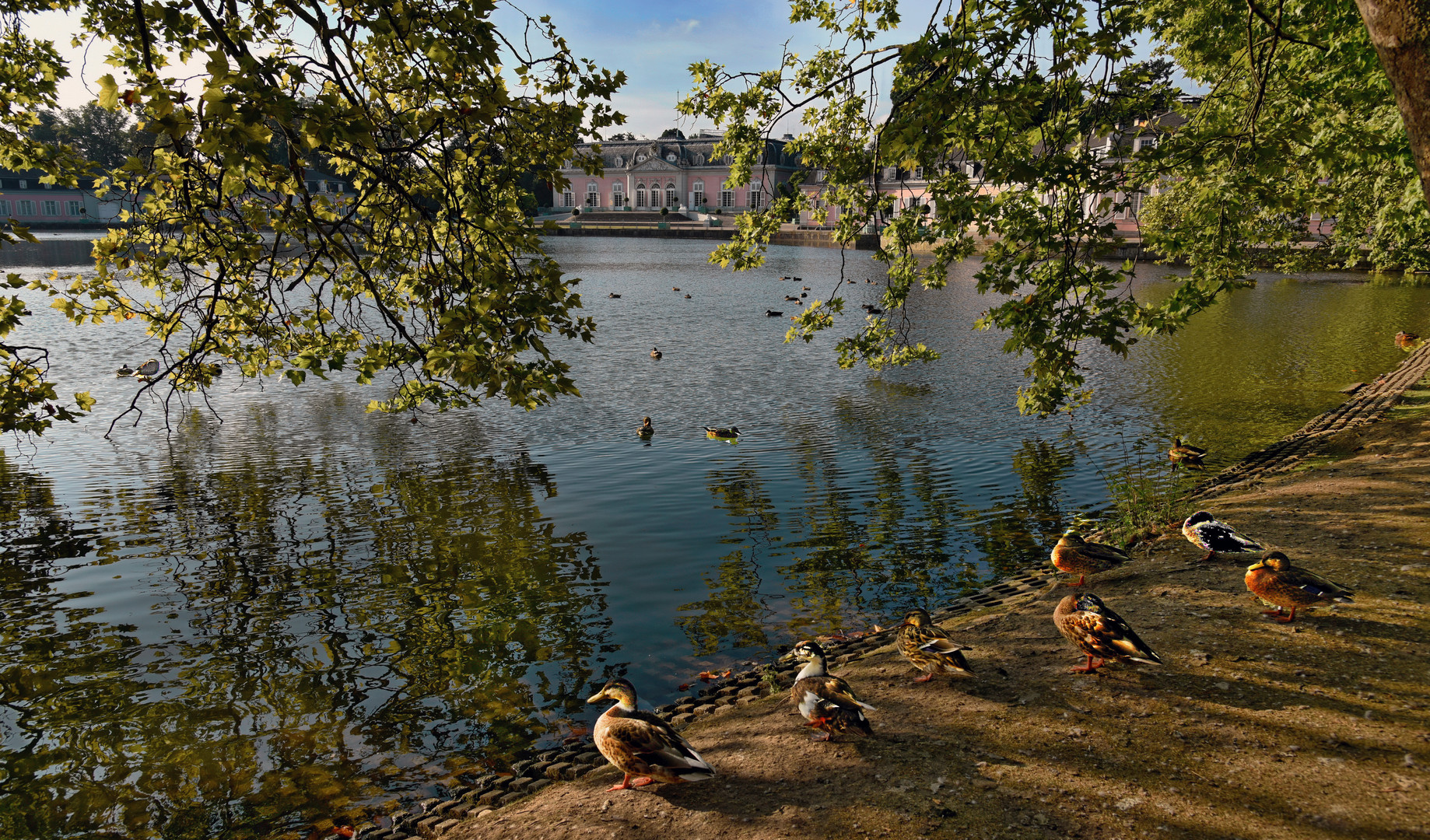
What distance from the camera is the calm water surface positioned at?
6754 millimetres

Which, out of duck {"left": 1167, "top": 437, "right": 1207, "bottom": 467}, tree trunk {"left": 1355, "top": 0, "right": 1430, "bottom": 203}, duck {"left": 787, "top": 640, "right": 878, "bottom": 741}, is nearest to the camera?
tree trunk {"left": 1355, "top": 0, "right": 1430, "bottom": 203}

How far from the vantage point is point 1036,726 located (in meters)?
5.57

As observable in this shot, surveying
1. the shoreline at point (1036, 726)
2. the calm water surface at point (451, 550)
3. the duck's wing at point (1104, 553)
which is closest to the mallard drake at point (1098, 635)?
the shoreline at point (1036, 726)

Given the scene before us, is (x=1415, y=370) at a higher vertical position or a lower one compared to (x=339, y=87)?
lower

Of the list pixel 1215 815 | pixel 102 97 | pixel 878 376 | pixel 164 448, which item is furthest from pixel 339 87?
pixel 878 376

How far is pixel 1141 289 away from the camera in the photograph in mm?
46812

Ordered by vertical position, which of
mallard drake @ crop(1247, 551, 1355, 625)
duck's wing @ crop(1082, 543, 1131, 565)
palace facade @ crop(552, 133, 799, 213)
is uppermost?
palace facade @ crop(552, 133, 799, 213)

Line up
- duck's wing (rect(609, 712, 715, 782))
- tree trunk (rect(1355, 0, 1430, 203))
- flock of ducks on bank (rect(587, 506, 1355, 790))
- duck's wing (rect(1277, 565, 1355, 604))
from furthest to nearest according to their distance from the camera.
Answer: duck's wing (rect(1277, 565, 1355, 604)) → flock of ducks on bank (rect(587, 506, 1355, 790)) → duck's wing (rect(609, 712, 715, 782)) → tree trunk (rect(1355, 0, 1430, 203))

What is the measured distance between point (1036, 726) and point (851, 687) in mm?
1721

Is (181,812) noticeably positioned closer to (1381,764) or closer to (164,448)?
(1381,764)

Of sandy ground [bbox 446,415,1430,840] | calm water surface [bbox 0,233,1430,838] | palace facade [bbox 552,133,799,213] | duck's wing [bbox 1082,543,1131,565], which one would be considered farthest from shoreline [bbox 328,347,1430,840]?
palace facade [bbox 552,133,799,213]

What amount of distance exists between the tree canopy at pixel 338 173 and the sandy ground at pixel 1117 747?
11.0 ft

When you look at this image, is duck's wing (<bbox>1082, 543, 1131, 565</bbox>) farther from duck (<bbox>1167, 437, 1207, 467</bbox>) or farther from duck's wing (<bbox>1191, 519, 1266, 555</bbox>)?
duck (<bbox>1167, 437, 1207, 467</bbox>)

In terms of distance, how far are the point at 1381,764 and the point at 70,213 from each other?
153666 millimetres
